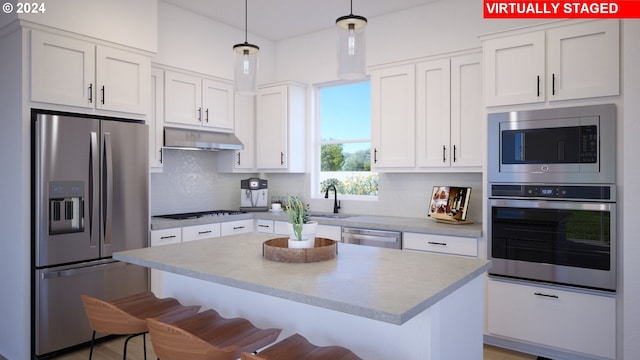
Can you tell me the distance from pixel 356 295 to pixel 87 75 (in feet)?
9.51

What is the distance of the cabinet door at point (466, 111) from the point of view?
3.76 m

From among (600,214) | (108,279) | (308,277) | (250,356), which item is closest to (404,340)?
(308,277)

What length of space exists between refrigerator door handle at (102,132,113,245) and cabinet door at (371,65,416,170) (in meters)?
2.33

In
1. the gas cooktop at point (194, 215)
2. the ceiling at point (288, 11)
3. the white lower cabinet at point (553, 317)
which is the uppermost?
the ceiling at point (288, 11)

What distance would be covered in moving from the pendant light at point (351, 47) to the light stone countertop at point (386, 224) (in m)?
1.93

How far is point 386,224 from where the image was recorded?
3.88m

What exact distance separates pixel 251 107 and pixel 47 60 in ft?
7.55

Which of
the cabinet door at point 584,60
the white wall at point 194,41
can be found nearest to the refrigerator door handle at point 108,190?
the white wall at point 194,41

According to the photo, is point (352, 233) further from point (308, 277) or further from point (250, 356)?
point (250, 356)

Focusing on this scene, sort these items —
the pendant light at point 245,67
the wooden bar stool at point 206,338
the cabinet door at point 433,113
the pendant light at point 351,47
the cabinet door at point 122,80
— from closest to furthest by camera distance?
the wooden bar stool at point 206,338 → the pendant light at point 351,47 → the pendant light at point 245,67 → the cabinet door at point 122,80 → the cabinet door at point 433,113

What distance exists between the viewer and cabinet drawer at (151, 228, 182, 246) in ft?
12.6

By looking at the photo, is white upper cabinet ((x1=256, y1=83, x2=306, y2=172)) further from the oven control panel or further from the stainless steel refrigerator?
the oven control panel

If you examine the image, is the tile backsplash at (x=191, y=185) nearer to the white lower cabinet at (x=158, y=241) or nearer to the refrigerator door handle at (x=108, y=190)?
the white lower cabinet at (x=158, y=241)

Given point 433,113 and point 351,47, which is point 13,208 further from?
point 433,113
